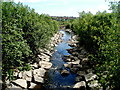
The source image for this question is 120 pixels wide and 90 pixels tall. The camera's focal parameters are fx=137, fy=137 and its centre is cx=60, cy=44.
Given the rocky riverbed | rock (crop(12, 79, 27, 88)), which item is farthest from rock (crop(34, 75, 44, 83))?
rock (crop(12, 79, 27, 88))

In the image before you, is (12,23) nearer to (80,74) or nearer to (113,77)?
(113,77)

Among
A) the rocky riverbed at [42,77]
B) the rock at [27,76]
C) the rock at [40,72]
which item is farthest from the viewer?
the rock at [40,72]

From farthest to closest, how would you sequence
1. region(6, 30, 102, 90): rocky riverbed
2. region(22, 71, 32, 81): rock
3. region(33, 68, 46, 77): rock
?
region(33, 68, 46, 77): rock, region(22, 71, 32, 81): rock, region(6, 30, 102, 90): rocky riverbed

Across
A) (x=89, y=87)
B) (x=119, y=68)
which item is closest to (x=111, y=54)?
(x=119, y=68)

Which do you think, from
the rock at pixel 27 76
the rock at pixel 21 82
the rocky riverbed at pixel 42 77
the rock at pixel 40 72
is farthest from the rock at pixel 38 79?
the rock at pixel 21 82

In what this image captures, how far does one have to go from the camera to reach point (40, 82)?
7.55m

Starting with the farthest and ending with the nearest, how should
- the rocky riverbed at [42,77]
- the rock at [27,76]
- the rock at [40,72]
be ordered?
the rock at [40,72] → the rock at [27,76] → the rocky riverbed at [42,77]

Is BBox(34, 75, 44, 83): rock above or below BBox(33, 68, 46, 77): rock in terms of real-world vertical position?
below

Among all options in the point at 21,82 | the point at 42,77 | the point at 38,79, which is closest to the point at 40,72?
the point at 42,77

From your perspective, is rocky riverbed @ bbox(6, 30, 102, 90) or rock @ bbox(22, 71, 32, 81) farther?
rock @ bbox(22, 71, 32, 81)

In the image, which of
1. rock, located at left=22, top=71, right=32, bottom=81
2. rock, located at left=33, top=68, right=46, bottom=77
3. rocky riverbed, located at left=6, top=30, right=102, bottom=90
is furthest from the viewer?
rock, located at left=33, top=68, right=46, bottom=77

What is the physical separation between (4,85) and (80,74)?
4.75 meters

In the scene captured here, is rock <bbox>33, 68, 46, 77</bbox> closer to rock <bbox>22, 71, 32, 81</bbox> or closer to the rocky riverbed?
the rocky riverbed

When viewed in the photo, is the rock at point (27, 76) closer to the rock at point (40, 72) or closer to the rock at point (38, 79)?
the rock at point (38, 79)
